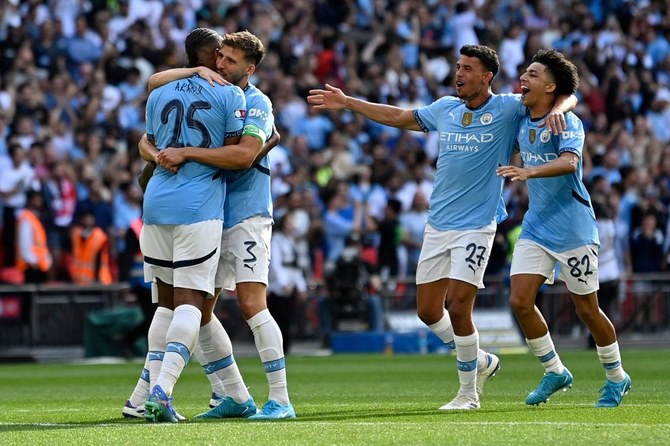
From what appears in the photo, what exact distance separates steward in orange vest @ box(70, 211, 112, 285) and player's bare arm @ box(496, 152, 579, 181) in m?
12.1

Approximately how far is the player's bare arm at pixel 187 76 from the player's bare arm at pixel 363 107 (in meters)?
1.32

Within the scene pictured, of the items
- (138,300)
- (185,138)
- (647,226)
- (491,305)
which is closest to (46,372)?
(138,300)

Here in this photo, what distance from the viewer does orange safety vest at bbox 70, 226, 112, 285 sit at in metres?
21.9

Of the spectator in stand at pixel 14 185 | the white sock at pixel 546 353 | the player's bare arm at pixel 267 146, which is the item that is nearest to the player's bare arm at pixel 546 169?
the white sock at pixel 546 353

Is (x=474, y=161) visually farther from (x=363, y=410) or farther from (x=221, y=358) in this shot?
(x=221, y=358)

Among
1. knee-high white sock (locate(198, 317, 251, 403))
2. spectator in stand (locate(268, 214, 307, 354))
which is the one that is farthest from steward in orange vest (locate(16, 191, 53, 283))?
knee-high white sock (locate(198, 317, 251, 403))

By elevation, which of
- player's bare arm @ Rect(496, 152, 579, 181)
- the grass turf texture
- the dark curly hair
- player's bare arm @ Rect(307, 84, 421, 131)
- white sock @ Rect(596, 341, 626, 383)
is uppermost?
the dark curly hair

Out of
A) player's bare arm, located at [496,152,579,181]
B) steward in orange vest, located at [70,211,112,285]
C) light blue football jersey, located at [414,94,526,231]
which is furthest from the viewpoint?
steward in orange vest, located at [70,211,112,285]

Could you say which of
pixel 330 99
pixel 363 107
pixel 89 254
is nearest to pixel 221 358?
pixel 330 99

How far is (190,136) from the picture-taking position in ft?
33.7

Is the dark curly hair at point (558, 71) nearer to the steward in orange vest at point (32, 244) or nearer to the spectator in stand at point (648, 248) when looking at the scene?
the steward in orange vest at point (32, 244)

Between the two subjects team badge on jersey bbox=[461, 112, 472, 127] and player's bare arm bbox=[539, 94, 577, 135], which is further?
team badge on jersey bbox=[461, 112, 472, 127]

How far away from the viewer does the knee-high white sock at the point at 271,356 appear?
10.5 meters

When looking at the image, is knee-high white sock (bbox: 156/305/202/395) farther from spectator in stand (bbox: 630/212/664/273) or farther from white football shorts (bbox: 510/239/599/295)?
spectator in stand (bbox: 630/212/664/273)
